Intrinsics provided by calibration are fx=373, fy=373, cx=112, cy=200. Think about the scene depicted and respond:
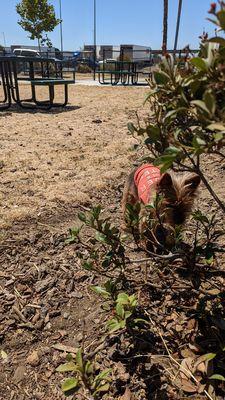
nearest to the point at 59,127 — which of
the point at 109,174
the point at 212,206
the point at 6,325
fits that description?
the point at 109,174

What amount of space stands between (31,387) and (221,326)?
39.9 inches

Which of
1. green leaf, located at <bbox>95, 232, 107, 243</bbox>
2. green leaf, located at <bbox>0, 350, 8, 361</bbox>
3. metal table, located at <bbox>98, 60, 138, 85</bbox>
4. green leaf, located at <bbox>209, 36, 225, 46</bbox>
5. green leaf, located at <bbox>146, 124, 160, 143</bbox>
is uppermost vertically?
green leaf, located at <bbox>209, 36, 225, 46</bbox>

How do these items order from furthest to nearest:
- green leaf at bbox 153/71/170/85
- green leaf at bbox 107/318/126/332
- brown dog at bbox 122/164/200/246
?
brown dog at bbox 122/164/200/246
green leaf at bbox 107/318/126/332
green leaf at bbox 153/71/170/85

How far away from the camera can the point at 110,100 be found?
11391mm

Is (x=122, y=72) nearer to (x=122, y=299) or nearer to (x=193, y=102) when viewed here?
(x=122, y=299)

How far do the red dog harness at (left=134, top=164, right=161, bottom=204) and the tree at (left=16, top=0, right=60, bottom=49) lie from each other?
112ft

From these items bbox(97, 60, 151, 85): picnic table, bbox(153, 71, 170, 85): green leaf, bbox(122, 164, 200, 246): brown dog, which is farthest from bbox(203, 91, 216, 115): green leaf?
bbox(97, 60, 151, 85): picnic table

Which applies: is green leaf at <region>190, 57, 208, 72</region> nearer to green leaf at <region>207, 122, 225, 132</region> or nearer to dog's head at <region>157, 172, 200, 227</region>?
green leaf at <region>207, 122, 225, 132</region>

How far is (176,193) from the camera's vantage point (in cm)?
253

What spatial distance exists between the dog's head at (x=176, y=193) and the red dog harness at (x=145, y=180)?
5.0 inches

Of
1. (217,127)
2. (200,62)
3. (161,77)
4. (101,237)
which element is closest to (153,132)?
(161,77)

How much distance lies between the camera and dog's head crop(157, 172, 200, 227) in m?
2.48

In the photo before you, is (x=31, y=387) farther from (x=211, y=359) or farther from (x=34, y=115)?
(x=34, y=115)

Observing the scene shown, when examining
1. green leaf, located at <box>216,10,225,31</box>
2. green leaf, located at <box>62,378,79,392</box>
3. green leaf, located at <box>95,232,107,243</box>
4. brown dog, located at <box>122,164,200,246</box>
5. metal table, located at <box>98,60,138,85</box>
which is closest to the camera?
green leaf, located at <box>216,10,225,31</box>
